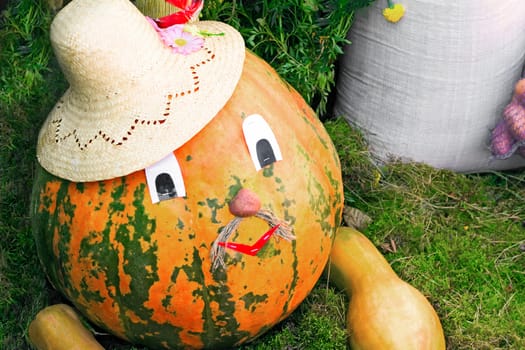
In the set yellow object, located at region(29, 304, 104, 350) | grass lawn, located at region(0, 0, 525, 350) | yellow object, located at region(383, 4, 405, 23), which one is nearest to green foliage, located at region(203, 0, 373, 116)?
yellow object, located at region(383, 4, 405, 23)

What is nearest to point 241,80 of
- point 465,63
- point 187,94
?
point 187,94

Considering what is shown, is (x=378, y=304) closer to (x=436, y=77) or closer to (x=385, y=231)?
(x=385, y=231)

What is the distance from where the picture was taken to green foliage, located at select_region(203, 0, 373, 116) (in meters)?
2.27

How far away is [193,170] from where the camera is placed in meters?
1.67

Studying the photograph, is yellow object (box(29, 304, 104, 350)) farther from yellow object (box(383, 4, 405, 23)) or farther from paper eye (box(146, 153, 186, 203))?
yellow object (box(383, 4, 405, 23))

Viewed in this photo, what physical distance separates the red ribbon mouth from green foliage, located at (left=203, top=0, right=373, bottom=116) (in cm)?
74

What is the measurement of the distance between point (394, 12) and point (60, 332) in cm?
140

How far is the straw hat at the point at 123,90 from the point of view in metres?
1.62

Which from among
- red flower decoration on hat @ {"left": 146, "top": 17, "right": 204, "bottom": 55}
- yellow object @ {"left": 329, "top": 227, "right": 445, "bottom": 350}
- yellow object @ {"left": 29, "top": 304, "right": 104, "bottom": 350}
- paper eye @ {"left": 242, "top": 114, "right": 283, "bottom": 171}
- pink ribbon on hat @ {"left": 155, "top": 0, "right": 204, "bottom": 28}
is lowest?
yellow object @ {"left": 29, "top": 304, "right": 104, "bottom": 350}

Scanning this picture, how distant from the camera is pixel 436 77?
236 cm

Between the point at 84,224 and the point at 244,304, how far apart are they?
1.43ft

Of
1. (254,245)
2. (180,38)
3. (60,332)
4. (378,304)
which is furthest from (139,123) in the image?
(378,304)

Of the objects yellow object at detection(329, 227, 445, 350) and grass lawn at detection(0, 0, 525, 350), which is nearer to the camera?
yellow object at detection(329, 227, 445, 350)

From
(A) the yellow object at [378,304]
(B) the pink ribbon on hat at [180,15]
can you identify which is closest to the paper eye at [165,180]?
(B) the pink ribbon on hat at [180,15]
